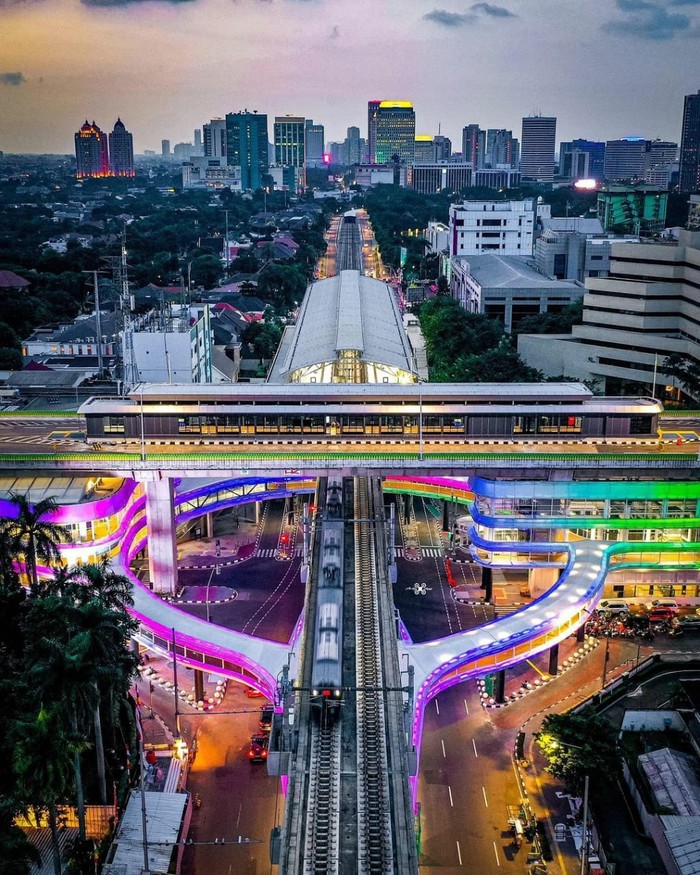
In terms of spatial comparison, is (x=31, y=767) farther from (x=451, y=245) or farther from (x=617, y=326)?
(x=451, y=245)

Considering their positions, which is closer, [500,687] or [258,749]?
[258,749]

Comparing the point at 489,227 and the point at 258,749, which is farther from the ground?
the point at 489,227

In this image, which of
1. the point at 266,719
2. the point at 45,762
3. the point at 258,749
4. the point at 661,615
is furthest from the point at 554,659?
the point at 45,762

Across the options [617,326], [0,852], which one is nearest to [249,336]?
[617,326]

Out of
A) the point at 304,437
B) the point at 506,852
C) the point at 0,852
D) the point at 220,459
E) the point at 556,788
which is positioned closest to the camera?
the point at 0,852

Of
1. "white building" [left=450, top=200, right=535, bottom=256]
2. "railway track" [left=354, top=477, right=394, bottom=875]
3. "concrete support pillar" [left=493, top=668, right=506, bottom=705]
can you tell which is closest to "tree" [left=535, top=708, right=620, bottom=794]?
"concrete support pillar" [left=493, top=668, right=506, bottom=705]

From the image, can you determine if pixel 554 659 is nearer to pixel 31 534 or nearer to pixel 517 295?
pixel 31 534
